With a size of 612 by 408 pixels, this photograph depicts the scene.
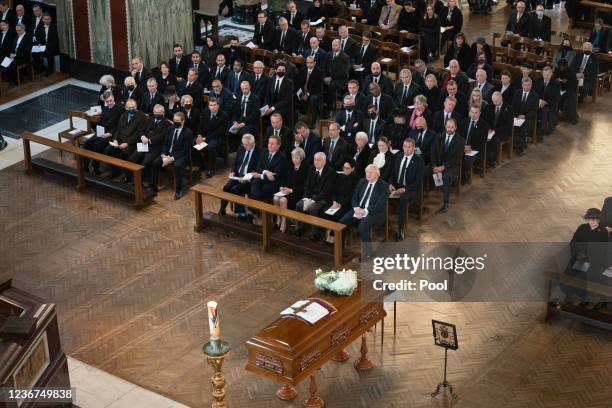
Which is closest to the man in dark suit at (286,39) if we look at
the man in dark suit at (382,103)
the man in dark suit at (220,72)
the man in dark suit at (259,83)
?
the man in dark suit at (220,72)

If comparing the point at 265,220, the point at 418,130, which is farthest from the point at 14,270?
the point at 418,130

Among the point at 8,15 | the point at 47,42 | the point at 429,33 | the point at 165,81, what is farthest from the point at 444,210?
the point at 8,15

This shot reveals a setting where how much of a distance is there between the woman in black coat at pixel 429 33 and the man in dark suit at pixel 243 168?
7312 millimetres

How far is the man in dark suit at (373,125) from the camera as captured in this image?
1684cm

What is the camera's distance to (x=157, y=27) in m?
21.0

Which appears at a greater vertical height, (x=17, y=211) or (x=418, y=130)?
(x=418, y=130)

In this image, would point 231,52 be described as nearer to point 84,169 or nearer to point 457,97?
point 84,169

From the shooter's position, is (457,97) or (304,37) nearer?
(457,97)

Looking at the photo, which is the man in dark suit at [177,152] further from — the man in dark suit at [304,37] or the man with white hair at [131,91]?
the man in dark suit at [304,37]

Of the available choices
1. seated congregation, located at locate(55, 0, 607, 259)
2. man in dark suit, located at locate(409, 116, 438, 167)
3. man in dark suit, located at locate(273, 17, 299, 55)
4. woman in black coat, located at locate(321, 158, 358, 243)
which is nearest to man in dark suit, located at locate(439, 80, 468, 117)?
seated congregation, located at locate(55, 0, 607, 259)

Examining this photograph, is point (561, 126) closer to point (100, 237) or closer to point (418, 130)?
point (418, 130)

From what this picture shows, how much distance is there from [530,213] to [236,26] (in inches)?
434

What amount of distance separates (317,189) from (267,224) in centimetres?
92

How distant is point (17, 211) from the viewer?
1612cm
